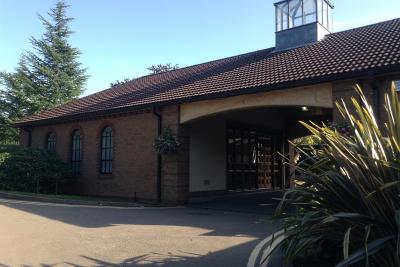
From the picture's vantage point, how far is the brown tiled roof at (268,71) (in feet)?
39.8

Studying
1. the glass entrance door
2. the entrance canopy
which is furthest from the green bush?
the glass entrance door

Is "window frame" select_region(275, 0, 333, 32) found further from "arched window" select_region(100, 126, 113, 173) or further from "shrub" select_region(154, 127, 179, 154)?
"arched window" select_region(100, 126, 113, 173)

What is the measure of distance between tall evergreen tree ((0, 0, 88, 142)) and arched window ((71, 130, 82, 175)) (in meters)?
20.5

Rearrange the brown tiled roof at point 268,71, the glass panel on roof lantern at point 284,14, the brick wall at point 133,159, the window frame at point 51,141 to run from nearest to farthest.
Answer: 1. the brown tiled roof at point 268,71
2. the brick wall at point 133,159
3. the glass panel on roof lantern at point 284,14
4. the window frame at point 51,141

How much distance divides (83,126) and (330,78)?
42.6 ft

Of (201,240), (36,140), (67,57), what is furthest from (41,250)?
(67,57)

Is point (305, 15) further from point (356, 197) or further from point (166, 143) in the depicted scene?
point (356, 197)

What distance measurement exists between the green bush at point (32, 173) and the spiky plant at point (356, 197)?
1592 cm

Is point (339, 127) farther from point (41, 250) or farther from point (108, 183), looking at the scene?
point (108, 183)

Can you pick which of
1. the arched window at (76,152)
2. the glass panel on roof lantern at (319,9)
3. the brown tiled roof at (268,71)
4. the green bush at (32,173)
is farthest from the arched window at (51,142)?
the glass panel on roof lantern at (319,9)

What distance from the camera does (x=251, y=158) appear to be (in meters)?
21.0

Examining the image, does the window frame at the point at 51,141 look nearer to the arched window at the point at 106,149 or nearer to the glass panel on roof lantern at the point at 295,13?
the arched window at the point at 106,149

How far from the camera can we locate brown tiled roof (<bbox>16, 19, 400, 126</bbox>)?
1212cm

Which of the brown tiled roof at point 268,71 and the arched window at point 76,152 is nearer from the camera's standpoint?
the brown tiled roof at point 268,71
